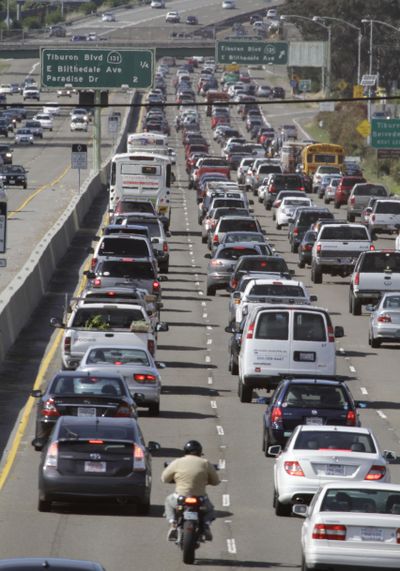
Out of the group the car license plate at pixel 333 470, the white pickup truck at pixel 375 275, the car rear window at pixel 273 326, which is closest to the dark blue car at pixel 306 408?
the car license plate at pixel 333 470

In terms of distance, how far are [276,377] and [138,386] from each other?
300 centimetres

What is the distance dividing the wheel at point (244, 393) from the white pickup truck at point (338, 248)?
21.4 meters

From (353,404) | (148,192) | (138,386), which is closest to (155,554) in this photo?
(353,404)

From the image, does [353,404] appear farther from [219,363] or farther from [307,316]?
[219,363]

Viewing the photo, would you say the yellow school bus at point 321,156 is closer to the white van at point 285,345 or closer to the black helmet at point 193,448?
the white van at point 285,345

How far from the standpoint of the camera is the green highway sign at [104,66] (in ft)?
296

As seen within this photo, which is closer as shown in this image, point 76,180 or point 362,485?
point 362,485

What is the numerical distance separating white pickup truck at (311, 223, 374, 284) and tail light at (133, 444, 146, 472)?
33.8m

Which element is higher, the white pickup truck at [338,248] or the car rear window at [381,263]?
the car rear window at [381,263]

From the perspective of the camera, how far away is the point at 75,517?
71.6 feet

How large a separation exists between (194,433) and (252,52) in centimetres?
9709

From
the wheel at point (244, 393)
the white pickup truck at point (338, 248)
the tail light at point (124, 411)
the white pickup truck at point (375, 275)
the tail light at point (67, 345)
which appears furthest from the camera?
the white pickup truck at point (338, 248)

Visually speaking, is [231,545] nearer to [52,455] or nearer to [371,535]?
[52,455]

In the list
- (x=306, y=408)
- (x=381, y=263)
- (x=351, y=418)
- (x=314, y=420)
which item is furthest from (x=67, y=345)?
(x=381, y=263)
